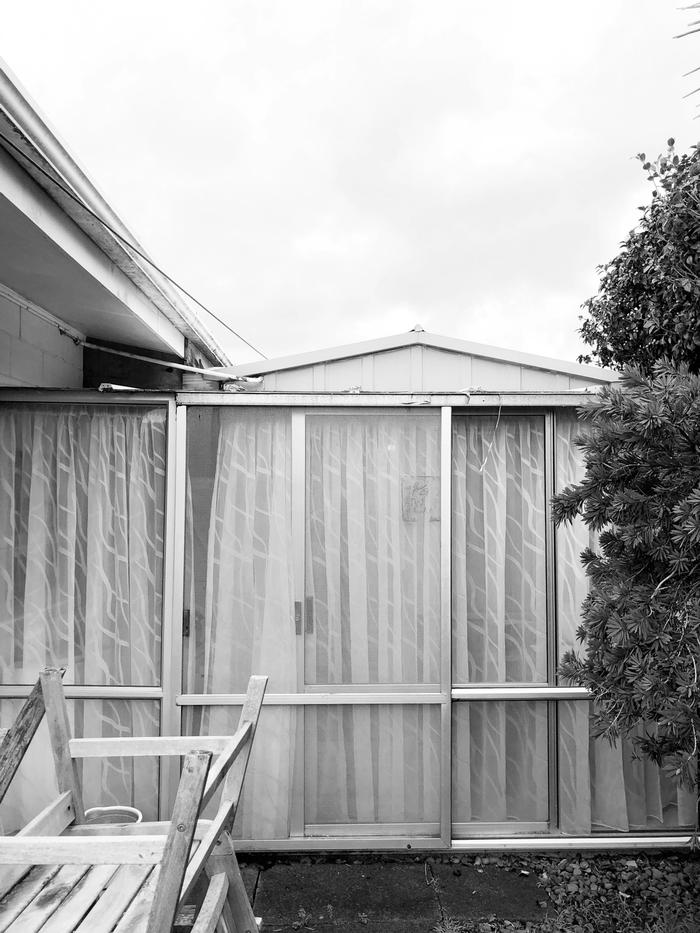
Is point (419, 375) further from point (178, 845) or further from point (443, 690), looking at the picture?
point (178, 845)

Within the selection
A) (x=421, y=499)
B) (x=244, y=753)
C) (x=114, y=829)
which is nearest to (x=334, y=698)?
(x=421, y=499)

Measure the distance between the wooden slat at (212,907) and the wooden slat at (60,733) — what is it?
1.77 feet

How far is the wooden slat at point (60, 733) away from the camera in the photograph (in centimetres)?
189

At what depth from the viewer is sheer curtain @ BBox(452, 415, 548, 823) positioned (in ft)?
10.5

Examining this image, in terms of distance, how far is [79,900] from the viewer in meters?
1.59

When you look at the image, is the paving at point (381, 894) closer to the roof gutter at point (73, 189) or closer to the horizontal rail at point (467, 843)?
the horizontal rail at point (467, 843)

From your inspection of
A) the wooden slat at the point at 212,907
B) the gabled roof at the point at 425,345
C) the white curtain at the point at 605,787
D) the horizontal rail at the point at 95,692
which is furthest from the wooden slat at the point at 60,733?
the white curtain at the point at 605,787

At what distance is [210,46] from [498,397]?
23.0ft

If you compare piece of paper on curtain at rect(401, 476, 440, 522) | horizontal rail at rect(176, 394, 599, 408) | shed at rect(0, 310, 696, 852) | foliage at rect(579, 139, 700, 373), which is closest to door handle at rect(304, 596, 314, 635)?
shed at rect(0, 310, 696, 852)

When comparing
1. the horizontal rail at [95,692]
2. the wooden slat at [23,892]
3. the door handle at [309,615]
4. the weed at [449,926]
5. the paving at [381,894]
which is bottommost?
the paving at [381,894]

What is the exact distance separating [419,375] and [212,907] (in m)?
2.70

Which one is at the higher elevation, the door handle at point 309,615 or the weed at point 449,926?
the door handle at point 309,615

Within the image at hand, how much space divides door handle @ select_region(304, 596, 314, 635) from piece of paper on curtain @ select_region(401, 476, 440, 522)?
0.63 m

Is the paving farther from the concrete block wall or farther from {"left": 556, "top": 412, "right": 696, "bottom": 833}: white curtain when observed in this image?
the concrete block wall
